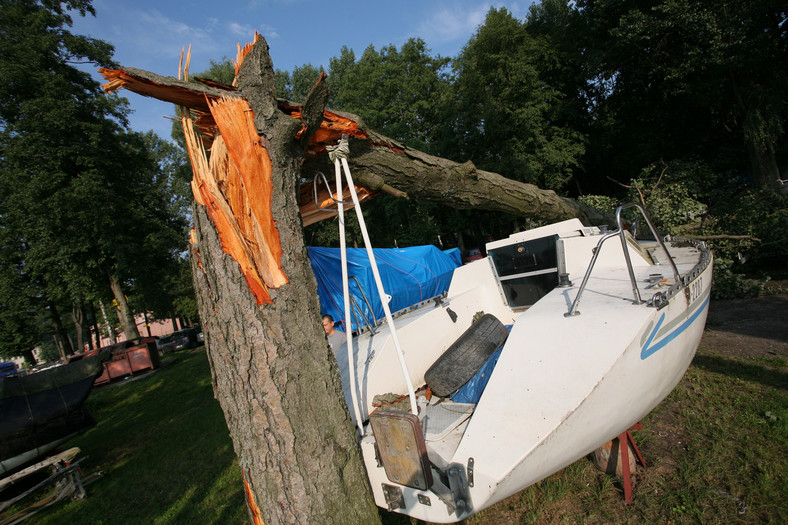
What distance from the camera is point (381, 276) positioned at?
6367 millimetres

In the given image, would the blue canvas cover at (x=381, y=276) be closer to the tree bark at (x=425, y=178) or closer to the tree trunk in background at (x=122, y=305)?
the tree bark at (x=425, y=178)

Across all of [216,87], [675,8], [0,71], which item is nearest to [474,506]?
[216,87]

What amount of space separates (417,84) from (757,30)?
60.9 ft

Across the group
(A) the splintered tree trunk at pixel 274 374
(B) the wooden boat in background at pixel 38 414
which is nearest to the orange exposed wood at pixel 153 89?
(A) the splintered tree trunk at pixel 274 374

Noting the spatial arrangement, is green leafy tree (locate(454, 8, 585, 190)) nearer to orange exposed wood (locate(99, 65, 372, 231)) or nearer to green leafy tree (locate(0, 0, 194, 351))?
green leafy tree (locate(0, 0, 194, 351))

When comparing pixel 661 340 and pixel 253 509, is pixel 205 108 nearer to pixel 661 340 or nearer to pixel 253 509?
pixel 253 509

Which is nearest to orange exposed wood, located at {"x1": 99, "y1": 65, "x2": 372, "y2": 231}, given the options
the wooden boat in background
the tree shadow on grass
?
the tree shadow on grass

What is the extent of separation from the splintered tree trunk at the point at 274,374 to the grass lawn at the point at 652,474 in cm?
159

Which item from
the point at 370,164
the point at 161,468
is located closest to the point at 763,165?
the point at 370,164

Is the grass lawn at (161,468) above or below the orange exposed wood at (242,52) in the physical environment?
below

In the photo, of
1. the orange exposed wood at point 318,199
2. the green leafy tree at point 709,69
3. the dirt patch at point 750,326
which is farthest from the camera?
the green leafy tree at point 709,69

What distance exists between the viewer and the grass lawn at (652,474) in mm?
2627

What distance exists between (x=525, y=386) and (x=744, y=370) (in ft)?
13.4

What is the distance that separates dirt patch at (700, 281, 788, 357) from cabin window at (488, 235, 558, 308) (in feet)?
9.81
